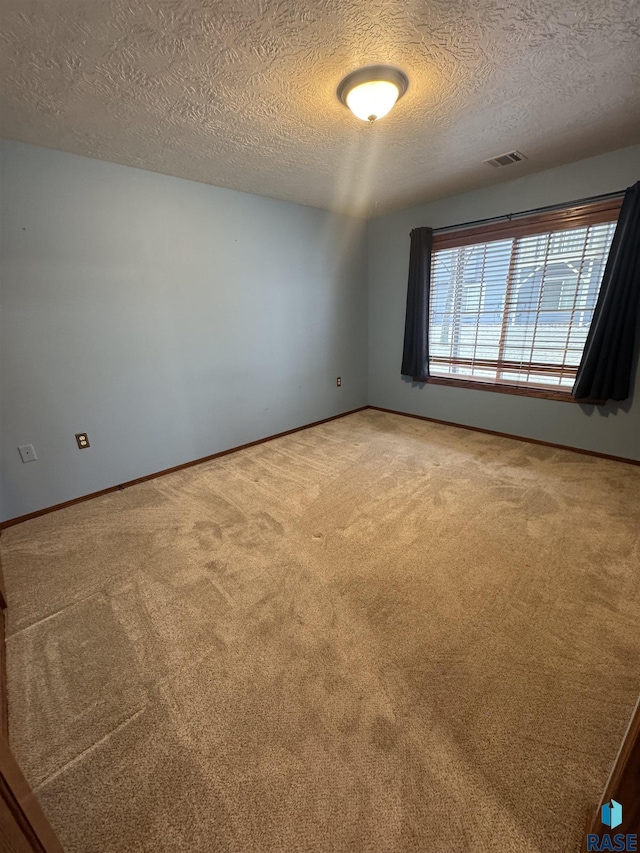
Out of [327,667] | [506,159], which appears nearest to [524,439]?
[506,159]

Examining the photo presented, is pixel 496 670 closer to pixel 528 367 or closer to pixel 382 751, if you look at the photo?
pixel 382 751

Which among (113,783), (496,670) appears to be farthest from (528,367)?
(113,783)

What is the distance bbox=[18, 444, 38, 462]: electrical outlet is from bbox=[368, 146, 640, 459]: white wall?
3504 mm

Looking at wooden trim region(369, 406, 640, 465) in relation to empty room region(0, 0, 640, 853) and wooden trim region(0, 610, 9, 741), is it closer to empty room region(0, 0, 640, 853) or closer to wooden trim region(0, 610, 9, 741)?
empty room region(0, 0, 640, 853)

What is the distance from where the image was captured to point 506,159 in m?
2.45

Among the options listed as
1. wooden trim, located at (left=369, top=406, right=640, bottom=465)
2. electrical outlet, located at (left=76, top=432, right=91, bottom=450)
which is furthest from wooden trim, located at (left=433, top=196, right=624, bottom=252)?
electrical outlet, located at (left=76, top=432, right=91, bottom=450)

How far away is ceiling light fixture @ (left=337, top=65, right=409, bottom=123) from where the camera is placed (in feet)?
4.86

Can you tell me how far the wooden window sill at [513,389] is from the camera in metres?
2.94

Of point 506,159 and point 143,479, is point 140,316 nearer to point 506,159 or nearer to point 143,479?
point 143,479

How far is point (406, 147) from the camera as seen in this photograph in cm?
219

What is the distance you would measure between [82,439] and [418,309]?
3.32 m

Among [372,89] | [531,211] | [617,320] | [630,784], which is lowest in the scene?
[630,784]

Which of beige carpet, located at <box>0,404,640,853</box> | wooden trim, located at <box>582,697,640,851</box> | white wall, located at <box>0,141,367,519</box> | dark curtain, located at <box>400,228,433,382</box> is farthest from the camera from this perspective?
dark curtain, located at <box>400,228,433,382</box>

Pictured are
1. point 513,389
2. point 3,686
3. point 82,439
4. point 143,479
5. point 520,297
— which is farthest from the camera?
point 513,389
